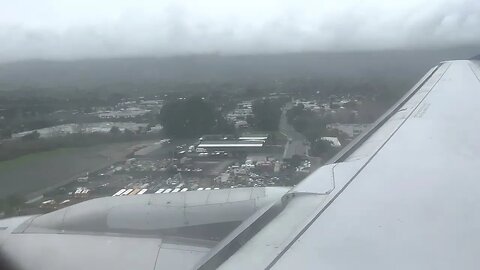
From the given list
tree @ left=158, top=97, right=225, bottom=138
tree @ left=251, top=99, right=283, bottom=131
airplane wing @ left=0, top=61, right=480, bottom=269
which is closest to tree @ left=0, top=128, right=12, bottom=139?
tree @ left=158, top=97, right=225, bottom=138

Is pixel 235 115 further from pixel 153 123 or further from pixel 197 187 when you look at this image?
pixel 197 187

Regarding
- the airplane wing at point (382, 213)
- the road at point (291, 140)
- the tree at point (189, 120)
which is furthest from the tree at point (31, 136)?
the airplane wing at point (382, 213)

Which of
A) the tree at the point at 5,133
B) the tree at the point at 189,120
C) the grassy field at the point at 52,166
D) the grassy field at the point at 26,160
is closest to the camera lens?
the grassy field at the point at 52,166

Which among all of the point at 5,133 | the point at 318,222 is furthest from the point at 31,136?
the point at 318,222

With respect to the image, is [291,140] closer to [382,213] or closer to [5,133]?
[5,133]

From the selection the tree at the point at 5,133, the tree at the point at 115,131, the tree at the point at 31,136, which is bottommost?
the tree at the point at 115,131

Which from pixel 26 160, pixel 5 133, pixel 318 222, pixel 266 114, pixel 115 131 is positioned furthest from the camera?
pixel 266 114

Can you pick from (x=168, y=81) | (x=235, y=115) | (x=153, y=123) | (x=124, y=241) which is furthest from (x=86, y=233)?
(x=168, y=81)

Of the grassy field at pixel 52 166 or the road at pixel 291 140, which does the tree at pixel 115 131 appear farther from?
the road at pixel 291 140
